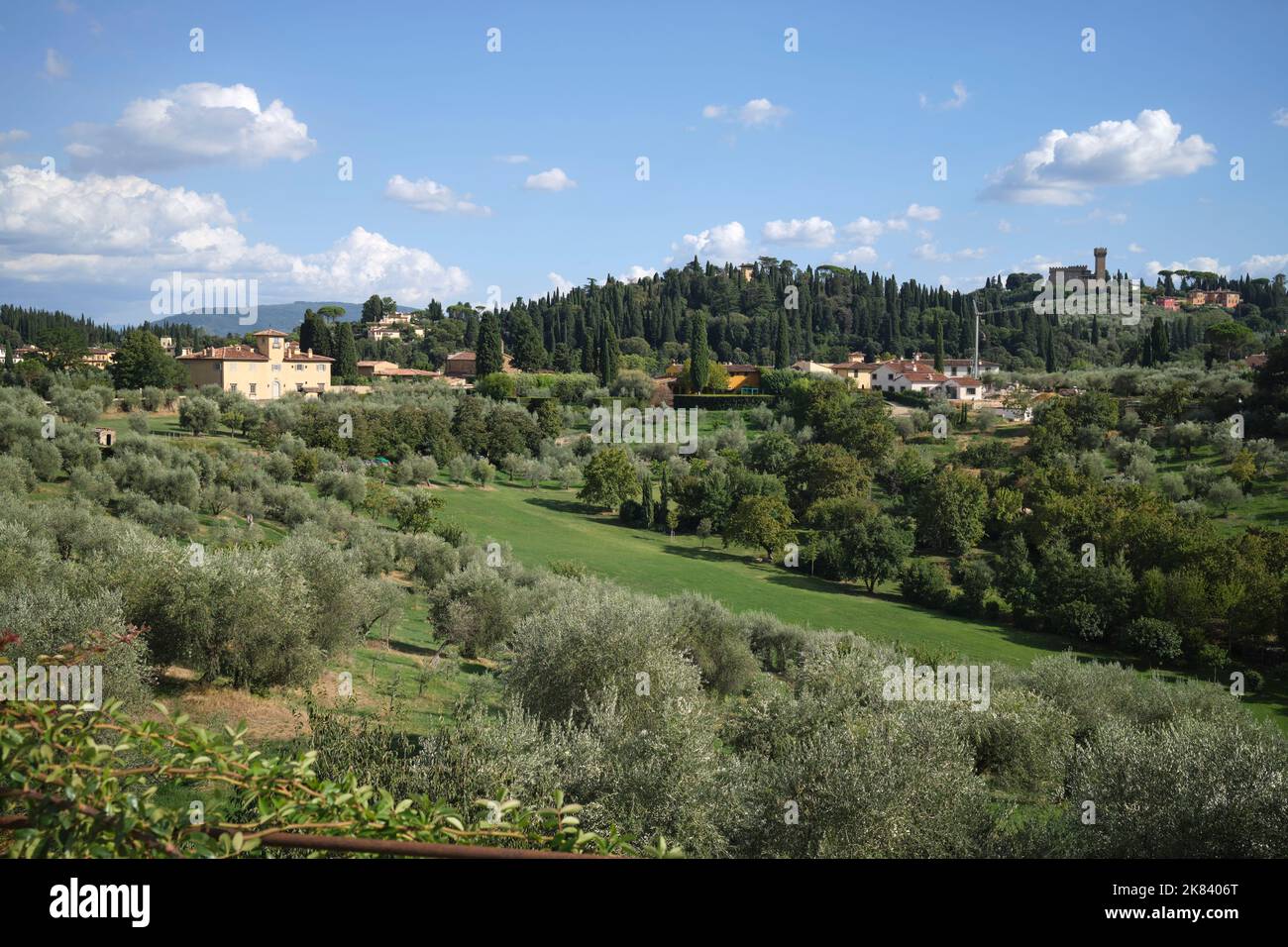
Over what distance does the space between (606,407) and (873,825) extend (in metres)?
66.8

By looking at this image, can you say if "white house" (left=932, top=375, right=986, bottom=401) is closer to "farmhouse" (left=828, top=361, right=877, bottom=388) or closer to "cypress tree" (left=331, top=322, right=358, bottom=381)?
"farmhouse" (left=828, top=361, right=877, bottom=388)

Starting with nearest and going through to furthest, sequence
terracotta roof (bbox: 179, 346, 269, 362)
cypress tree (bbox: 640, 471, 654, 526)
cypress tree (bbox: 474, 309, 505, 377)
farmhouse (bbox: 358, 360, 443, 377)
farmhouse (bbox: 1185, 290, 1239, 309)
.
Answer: cypress tree (bbox: 640, 471, 654, 526)
terracotta roof (bbox: 179, 346, 269, 362)
cypress tree (bbox: 474, 309, 505, 377)
farmhouse (bbox: 358, 360, 443, 377)
farmhouse (bbox: 1185, 290, 1239, 309)

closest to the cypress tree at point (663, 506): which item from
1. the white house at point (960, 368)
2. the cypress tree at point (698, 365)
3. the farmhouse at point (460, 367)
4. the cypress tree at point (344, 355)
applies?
the cypress tree at point (698, 365)

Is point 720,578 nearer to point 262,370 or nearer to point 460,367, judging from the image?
point 262,370

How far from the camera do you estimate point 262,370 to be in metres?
68.8

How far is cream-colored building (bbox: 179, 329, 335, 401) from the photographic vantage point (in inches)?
2665

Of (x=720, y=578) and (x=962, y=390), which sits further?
(x=962, y=390)

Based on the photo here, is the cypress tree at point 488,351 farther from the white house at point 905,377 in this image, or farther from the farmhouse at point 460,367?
the white house at point 905,377

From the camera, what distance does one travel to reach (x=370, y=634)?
80.4 ft

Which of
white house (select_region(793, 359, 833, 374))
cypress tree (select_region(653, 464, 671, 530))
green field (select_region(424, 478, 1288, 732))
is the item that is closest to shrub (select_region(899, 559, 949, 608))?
green field (select_region(424, 478, 1288, 732))

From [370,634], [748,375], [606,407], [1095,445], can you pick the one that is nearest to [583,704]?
[370,634]

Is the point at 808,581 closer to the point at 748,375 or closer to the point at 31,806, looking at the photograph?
the point at 31,806

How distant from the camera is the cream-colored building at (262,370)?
67688mm

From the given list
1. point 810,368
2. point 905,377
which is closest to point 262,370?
point 810,368
